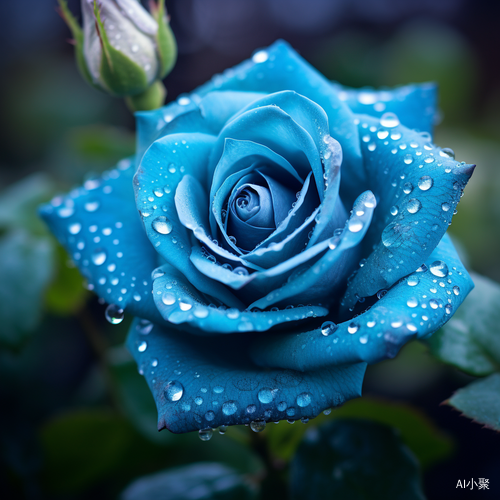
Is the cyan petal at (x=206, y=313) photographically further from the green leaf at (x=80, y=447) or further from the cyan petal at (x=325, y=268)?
the green leaf at (x=80, y=447)

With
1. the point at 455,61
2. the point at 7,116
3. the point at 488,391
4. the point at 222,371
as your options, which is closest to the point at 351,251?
the point at 222,371

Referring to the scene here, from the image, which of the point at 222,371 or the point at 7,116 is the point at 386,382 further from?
the point at 7,116

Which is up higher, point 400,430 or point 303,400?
point 303,400

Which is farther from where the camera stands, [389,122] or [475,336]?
[475,336]

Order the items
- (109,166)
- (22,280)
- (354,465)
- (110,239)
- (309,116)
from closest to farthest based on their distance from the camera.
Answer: (309,116) < (110,239) < (354,465) < (22,280) < (109,166)

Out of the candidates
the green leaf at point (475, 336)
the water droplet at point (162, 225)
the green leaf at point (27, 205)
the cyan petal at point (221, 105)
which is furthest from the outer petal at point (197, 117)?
the green leaf at point (27, 205)

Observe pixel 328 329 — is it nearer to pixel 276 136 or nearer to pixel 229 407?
pixel 229 407

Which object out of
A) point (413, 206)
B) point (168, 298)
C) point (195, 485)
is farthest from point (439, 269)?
point (195, 485)
